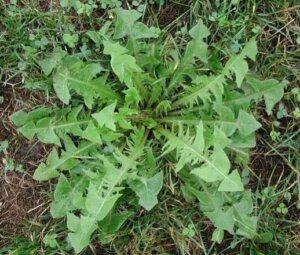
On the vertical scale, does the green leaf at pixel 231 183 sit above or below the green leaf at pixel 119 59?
below

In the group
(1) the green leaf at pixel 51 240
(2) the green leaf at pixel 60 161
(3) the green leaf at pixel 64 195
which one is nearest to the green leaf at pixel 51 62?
(2) the green leaf at pixel 60 161

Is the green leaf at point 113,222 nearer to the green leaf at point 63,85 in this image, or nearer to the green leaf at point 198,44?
the green leaf at point 63,85

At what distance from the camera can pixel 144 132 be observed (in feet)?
8.56

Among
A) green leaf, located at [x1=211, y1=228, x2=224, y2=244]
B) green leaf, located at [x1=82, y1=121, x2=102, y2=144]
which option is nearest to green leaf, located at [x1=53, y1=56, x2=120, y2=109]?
green leaf, located at [x1=82, y1=121, x2=102, y2=144]

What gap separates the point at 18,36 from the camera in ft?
9.17

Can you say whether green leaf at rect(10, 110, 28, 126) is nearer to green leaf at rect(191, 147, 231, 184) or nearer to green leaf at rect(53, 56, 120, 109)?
green leaf at rect(53, 56, 120, 109)

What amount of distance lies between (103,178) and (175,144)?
336 mm

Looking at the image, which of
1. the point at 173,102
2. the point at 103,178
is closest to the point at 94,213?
the point at 103,178

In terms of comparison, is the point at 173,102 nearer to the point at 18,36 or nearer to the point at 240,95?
the point at 240,95

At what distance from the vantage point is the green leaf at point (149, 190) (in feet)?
8.05

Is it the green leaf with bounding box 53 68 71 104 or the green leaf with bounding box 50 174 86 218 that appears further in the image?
the green leaf with bounding box 50 174 86 218

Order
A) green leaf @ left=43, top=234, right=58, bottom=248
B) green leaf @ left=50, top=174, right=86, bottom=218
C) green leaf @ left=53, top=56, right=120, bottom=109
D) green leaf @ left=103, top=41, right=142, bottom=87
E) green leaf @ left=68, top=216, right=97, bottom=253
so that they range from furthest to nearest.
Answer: green leaf @ left=43, top=234, right=58, bottom=248 < green leaf @ left=50, top=174, right=86, bottom=218 < green leaf @ left=53, top=56, right=120, bottom=109 < green leaf @ left=68, top=216, right=97, bottom=253 < green leaf @ left=103, top=41, right=142, bottom=87

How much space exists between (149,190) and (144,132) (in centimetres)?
29

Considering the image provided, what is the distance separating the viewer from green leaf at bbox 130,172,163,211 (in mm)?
2455
